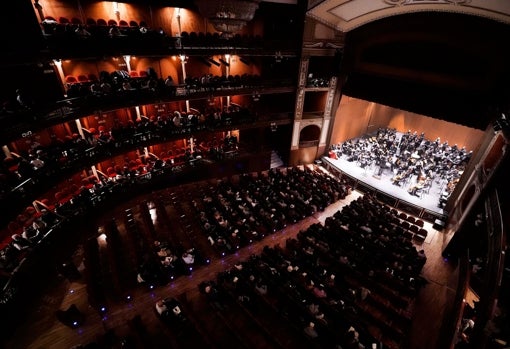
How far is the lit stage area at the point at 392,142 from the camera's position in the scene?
16.7m

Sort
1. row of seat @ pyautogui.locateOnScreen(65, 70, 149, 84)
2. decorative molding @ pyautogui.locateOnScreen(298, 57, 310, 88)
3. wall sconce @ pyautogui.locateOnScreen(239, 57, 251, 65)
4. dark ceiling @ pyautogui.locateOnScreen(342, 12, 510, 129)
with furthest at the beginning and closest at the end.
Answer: decorative molding @ pyautogui.locateOnScreen(298, 57, 310, 88) → wall sconce @ pyautogui.locateOnScreen(239, 57, 251, 65) → row of seat @ pyautogui.locateOnScreen(65, 70, 149, 84) → dark ceiling @ pyautogui.locateOnScreen(342, 12, 510, 129)

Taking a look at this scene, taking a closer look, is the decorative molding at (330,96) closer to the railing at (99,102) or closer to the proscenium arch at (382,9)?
the railing at (99,102)

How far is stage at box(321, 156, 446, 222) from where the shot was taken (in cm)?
1603

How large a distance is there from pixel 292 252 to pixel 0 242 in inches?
470

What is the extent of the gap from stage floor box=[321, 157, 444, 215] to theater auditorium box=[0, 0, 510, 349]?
135 millimetres

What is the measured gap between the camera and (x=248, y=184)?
55.6 ft

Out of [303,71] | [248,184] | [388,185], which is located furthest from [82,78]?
[388,185]

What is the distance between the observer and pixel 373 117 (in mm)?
25531

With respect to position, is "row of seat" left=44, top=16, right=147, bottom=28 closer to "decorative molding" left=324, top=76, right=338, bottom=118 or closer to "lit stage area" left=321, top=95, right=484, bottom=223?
"decorative molding" left=324, top=76, right=338, bottom=118

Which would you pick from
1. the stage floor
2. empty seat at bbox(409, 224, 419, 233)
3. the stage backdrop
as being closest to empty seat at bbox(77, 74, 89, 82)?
the stage floor

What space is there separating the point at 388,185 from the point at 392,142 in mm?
5483

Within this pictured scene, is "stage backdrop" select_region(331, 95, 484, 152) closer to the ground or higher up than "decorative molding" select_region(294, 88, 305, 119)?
closer to the ground

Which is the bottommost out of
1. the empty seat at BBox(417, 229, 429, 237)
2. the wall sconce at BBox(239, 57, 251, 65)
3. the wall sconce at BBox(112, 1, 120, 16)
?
the empty seat at BBox(417, 229, 429, 237)

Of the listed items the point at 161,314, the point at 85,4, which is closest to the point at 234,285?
the point at 161,314
